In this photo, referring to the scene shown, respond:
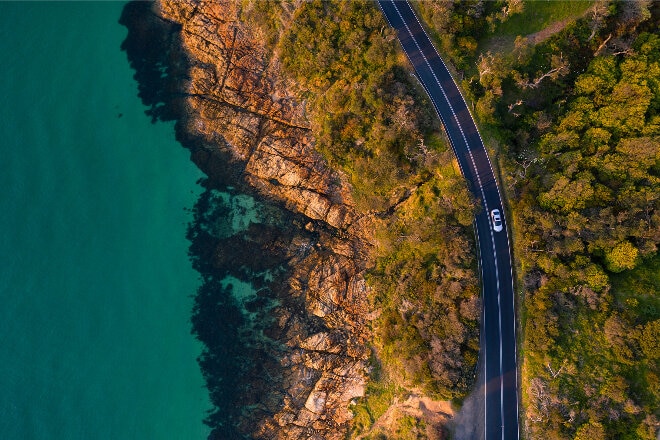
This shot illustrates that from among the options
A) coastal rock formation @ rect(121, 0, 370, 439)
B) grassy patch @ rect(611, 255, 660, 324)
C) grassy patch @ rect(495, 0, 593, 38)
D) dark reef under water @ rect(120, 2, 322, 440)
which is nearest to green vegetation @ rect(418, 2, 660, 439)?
grassy patch @ rect(611, 255, 660, 324)

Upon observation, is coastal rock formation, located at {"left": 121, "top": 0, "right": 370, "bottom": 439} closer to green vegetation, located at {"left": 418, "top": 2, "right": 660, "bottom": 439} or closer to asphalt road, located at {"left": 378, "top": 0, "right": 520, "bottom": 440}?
asphalt road, located at {"left": 378, "top": 0, "right": 520, "bottom": 440}

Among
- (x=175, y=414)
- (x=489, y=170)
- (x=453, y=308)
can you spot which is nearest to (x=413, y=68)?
(x=489, y=170)

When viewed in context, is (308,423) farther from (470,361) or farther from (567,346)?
(567,346)

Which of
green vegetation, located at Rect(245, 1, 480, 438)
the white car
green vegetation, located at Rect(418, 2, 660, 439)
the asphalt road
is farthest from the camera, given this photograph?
the white car

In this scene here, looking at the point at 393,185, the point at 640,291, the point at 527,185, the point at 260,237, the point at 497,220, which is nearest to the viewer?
the point at 640,291

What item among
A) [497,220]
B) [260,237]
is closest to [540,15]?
[497,220]

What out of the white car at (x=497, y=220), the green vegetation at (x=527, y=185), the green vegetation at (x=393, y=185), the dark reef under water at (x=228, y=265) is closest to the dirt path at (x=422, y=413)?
the green vegetation at (x=393, y=185)

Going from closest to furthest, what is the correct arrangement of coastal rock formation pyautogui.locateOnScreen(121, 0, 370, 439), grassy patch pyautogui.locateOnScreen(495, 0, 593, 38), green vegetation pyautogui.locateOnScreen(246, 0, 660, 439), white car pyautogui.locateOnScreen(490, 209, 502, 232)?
green vegetation pyautogui.locateOnScreen(246, 0, 660, 439) → white car pyautogui.locateOnScreen(490, 209, 502, 232) → grassy patch pyautogui.locateOnScreen(495, 0, 593, 38) → coastal rock formation pyautogui.locateOnScreen(121, 0, 370, 439)

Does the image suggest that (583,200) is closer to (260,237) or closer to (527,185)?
(527,185)
